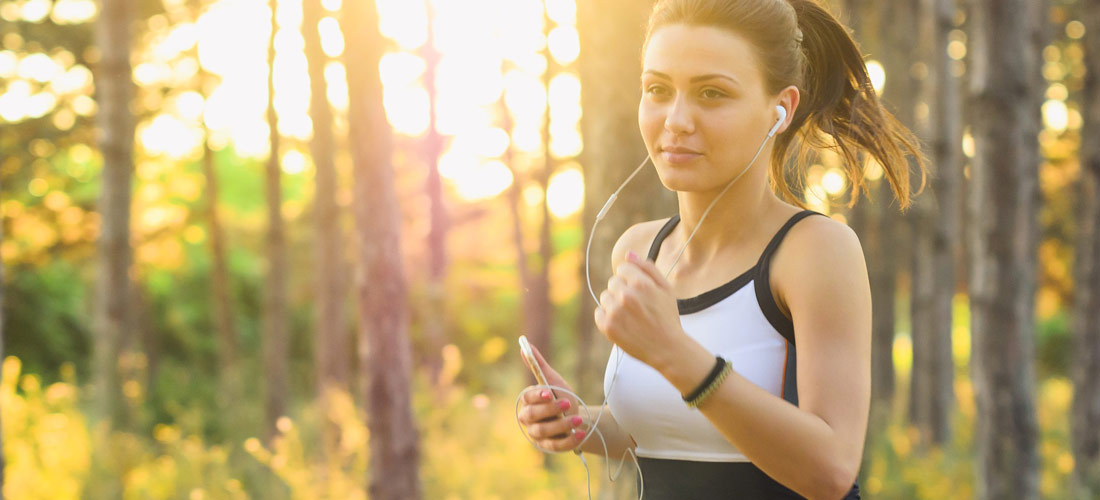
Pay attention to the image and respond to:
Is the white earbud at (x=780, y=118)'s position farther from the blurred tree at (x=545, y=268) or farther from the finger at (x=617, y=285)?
the blurred tree at (x=545, y=268)

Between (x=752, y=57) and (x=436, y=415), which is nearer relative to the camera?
(x=752, y=57)

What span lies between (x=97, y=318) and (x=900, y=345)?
2884cm

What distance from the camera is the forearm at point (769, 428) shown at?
5.73 feet

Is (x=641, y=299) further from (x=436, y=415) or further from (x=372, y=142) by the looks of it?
(x=436, y=415)

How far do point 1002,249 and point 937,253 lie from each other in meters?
5.27

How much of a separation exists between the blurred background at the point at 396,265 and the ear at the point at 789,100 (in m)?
0.52

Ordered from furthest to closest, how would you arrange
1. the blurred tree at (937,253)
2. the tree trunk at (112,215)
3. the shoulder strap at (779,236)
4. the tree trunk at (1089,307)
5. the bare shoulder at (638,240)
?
the tree trunk at (112,215), the blurred tree at (937,253), the tree trunk at (1089,307), the bare shoulder at (638,240), the shoulder strap at (779,236)

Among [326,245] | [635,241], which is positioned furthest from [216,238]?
[635,241]

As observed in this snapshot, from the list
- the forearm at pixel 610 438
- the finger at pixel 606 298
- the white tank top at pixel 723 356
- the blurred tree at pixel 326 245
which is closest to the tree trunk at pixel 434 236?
the blurred tree at pixel 326 245

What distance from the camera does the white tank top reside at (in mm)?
1968

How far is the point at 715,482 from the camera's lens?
2.04 m

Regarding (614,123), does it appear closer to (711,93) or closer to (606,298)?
(711,93)

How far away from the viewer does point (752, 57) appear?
205cm

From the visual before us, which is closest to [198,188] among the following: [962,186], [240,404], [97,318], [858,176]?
[240,404]
